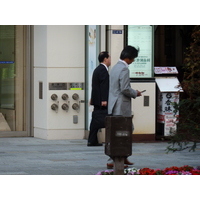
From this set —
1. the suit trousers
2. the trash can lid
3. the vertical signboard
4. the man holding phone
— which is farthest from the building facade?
→ the man holding phone

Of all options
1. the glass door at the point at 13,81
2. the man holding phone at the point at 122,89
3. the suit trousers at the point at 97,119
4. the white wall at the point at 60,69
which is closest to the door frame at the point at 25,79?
the glass door at the point at 13,81

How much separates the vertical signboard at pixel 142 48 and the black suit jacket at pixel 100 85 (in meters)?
1.38

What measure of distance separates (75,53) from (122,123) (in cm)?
556

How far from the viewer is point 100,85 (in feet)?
35.6

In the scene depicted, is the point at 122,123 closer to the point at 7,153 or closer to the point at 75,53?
the point at 7,153

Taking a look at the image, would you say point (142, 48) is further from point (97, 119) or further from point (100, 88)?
point (97, 119)

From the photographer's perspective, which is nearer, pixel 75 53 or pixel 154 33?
pixel 75 53

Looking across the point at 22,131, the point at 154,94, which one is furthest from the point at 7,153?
the point at 154,94

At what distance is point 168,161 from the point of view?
31.1 feet

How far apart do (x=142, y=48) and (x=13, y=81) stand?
301 centimetres

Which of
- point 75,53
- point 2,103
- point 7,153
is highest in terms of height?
point 75,53

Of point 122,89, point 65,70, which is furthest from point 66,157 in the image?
point 65,70

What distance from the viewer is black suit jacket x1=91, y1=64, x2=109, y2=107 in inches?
422

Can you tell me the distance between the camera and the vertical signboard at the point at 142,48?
11914 mm
